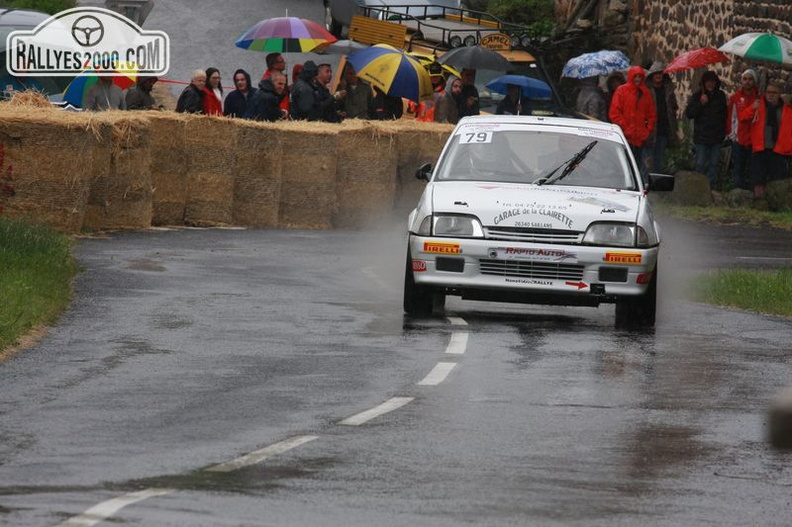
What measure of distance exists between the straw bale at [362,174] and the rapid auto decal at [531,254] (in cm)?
1180

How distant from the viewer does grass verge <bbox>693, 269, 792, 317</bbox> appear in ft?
60.6

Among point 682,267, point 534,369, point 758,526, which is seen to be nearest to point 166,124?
point 682,267

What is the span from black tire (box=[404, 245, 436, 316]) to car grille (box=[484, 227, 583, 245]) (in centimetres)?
71

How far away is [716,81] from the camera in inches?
1222

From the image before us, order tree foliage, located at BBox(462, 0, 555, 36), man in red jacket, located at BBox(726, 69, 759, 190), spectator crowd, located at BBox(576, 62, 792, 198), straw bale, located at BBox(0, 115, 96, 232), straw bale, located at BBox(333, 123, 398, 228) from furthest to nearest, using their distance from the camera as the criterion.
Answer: tree foliage, located at BBox(462, 0, 555, 36)
man in red jacket, located at BBox(726, 69, 759, 190)
spectator crowd, located at BBox(576, 62, 792, 198)
straw bale, located at BBox(333, 123, 398, 228)
straw bale, located at BBox(0, 115, 96, 232)

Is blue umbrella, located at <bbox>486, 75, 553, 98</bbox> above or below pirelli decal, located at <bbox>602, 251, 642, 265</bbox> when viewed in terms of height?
above

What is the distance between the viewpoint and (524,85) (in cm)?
3322

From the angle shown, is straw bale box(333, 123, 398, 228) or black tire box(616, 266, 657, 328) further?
straw bale box(333, 123, 398, 228)

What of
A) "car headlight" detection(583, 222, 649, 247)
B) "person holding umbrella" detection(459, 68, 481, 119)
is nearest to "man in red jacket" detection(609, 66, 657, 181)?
"person holding umbrella" detection(459, 68, 481, 119)

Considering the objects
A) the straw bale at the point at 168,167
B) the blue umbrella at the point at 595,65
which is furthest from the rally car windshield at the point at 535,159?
the blue umbrella at the point at 595,65

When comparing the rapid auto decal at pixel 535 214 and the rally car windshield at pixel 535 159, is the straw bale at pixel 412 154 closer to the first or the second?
the rally car windshield at pixel 535 159

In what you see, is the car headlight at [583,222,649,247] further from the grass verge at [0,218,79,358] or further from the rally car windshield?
the grass verge at [0,218,79,358]

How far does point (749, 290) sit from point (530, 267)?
4.54m

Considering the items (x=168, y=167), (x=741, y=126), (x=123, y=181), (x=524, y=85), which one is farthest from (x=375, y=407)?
(x=524, y=85)
